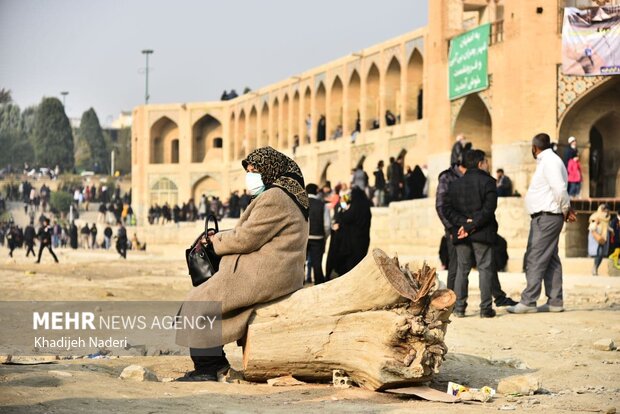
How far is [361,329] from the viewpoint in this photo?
5.64 meters

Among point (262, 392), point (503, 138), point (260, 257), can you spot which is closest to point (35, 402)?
point (262, 392)

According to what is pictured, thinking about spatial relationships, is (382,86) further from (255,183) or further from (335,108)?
(255,183)

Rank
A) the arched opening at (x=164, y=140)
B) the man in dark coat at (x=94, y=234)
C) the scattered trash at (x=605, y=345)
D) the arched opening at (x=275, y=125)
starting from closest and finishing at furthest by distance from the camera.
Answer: the scattered trash at (x=605, y=345)
the man in dark coat at (x=94, y=234)
the arched opening at (x=275, y=125)
the arched opening at (x=164, y=140)

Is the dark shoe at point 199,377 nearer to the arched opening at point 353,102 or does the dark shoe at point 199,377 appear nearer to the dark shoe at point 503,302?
the dark shoe at point 503,302

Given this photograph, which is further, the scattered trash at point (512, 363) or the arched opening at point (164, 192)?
the arched opening at point (164, 192)

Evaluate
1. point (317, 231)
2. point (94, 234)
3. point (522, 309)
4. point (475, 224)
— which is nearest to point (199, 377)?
point (475, 224)

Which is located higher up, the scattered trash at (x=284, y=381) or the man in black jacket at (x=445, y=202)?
the man in black jacket at (x=445, y=202)

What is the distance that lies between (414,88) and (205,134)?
23958mm

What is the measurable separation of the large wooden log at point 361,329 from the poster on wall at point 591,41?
51.4 feet

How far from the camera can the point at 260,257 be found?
19.7 feet

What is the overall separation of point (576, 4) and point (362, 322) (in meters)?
17.8

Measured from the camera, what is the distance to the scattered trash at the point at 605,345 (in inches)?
292

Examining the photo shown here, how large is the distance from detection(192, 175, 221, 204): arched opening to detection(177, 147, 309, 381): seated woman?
160ft

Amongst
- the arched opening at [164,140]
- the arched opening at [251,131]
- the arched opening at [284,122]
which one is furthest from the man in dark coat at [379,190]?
the arched opening at [164,140]
